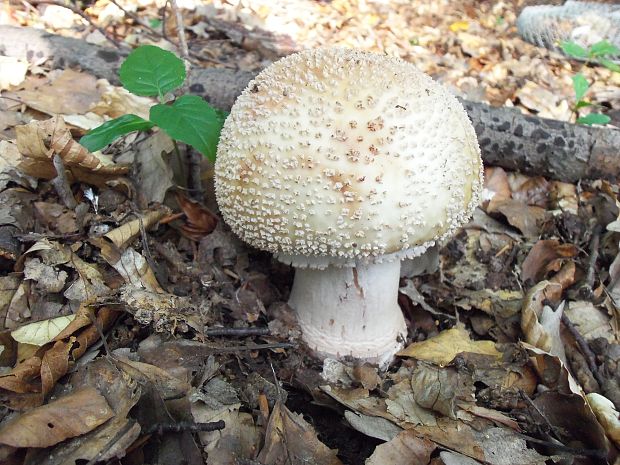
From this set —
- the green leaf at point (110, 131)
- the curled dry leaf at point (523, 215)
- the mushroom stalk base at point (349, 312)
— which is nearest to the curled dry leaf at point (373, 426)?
the mushroom stalk base at point (349, 312)

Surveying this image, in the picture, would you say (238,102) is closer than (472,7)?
Yes

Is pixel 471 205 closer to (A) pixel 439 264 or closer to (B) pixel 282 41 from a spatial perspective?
(A) pixel 439 264

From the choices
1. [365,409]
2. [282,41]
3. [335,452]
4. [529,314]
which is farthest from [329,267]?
[282,41]

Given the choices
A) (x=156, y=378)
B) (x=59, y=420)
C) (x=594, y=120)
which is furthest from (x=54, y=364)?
(x=594, y=120)

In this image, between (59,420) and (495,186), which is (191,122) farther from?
(495,186)

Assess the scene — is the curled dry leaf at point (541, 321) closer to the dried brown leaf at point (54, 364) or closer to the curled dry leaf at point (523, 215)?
the curled dry leaf at point (523, 215)

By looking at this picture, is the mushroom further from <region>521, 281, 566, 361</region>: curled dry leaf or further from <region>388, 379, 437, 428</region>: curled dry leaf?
<region>521, 281, 566, 361</region>: curled dry leaf

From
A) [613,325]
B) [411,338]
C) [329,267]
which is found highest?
[329,267]
